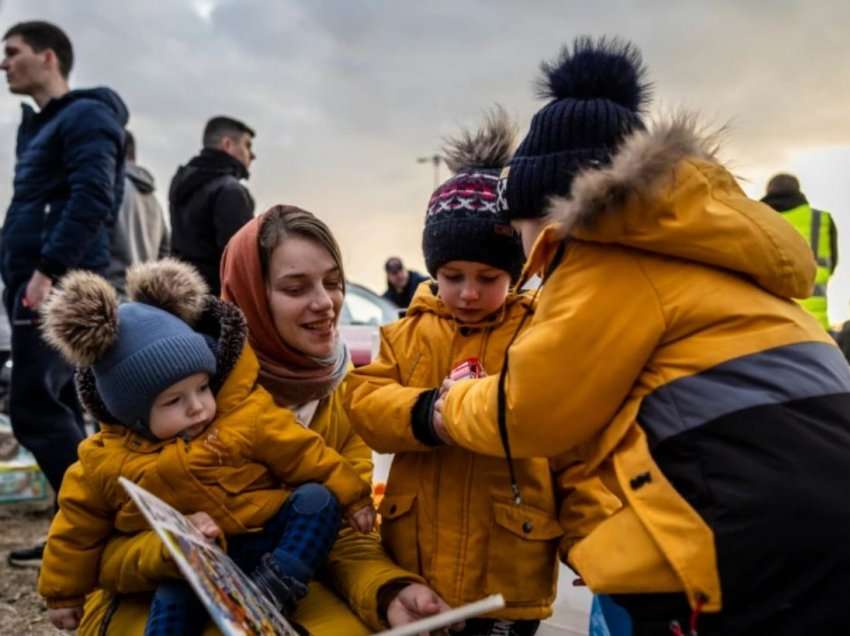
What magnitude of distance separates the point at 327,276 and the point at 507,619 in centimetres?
80

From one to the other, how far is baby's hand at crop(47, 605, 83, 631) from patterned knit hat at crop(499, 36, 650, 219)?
1131mm

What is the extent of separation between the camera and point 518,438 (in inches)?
54.7

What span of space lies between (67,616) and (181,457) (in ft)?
1.38

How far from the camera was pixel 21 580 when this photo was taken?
3346 mm

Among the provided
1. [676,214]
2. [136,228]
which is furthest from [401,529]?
[136,228]

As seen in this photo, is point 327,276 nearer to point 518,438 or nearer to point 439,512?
point 439,512

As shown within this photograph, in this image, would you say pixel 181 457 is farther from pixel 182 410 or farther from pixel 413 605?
pixel 413 605

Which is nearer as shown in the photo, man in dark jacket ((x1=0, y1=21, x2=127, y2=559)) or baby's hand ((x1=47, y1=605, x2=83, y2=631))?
baby's hand ((x1=47, y1=605, x2=83, y2=631))

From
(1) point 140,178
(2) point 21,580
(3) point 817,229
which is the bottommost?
(2) point 21,580

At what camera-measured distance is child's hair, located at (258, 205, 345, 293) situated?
6.16 feet

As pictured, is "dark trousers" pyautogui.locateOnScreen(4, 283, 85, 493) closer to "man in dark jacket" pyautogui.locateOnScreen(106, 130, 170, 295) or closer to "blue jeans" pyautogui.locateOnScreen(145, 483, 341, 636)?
"man in dark jacket" pyautogui.locateOnScreen(106, 130, 170, 295)

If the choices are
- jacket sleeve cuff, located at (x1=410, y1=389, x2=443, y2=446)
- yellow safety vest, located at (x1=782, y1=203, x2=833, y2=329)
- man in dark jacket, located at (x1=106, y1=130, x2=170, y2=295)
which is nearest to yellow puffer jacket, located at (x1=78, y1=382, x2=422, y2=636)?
jacket sleeve cuff, located at (x1=410, y1=389, x2=443, y2=446)

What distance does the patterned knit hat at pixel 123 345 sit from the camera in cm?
162

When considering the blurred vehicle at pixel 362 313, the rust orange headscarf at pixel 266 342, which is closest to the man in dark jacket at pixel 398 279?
the blurred vehicle at pixel 362 313
